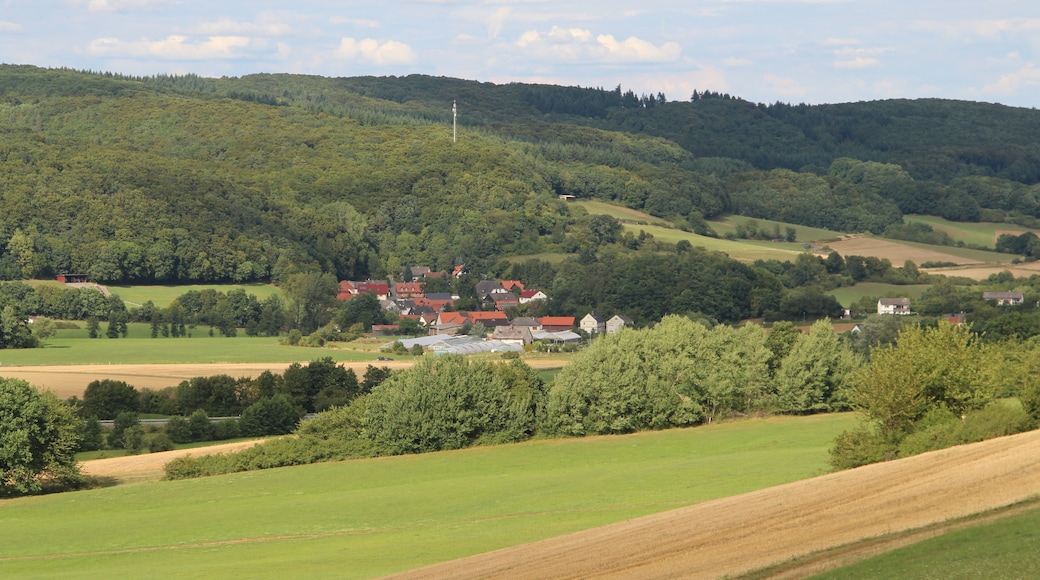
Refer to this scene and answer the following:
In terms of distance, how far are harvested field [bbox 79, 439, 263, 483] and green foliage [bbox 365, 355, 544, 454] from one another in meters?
6.31

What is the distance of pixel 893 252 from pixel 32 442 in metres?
128

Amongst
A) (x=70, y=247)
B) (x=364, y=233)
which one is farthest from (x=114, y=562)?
(x=364, y=233)

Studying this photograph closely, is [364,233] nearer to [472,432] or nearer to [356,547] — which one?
[472,432]

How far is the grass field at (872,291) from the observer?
12950 centimetres

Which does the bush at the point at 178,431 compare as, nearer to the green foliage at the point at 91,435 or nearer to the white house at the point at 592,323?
the green foliage at the point at 91,435

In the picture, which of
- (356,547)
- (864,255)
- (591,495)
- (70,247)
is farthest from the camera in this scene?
(864,255)

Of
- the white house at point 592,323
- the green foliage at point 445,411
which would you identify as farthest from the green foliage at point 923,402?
the white house at point 592,323

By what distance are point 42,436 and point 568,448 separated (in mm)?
19839

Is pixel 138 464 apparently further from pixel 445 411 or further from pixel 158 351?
pixel 158 351

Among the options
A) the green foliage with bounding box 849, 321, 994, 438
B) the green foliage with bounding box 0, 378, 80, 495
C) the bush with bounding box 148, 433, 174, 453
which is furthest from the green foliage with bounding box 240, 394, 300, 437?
the green foliage with bounding box 849, 321, 994, 438

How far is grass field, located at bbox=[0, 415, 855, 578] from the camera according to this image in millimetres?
31703

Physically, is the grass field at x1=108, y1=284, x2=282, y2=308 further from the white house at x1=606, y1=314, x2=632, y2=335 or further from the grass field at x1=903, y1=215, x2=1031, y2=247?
the grass field at x1=903, y1=215, x2=1031, y2=247

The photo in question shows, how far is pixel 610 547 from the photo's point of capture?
2789cm

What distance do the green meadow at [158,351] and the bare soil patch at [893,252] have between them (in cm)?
7521
